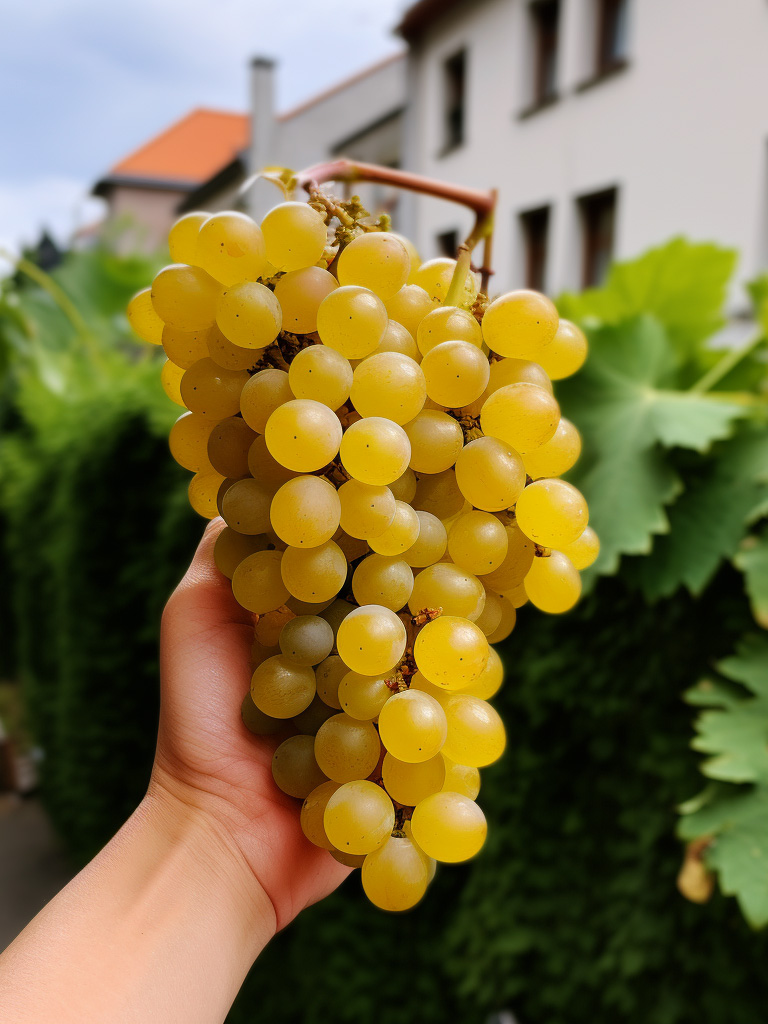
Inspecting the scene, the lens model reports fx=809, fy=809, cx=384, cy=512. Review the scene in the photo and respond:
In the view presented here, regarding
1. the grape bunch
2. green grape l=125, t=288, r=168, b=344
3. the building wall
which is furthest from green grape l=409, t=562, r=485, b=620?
the building wall

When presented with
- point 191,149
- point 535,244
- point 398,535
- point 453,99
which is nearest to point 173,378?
point 398,535

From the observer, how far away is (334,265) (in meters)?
0.67

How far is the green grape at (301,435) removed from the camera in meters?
0.58

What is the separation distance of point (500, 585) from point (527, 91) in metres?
9.29

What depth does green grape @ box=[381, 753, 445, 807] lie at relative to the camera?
2.01 ft

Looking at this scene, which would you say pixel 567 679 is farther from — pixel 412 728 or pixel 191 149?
pixel 191 149

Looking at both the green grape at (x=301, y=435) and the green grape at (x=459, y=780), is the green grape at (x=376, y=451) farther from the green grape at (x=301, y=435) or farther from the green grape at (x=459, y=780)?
the green grape at (x=459, y=780)

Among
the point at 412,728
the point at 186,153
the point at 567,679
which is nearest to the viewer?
the point at 412,728

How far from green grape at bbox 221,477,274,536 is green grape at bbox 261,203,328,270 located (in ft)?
0.58

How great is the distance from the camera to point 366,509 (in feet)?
1.97

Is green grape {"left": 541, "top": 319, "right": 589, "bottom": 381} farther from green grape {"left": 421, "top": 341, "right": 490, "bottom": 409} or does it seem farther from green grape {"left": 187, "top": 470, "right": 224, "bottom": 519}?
green grape {"left": 187, "top": 470, "right": 224, "bottom": 519}

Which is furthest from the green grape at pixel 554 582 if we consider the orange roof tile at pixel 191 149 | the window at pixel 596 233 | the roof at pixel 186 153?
the orange roof tile at pixel 191 149

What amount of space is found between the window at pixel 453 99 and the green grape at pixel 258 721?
9785 millimetres

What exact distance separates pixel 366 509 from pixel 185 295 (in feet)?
0.74
